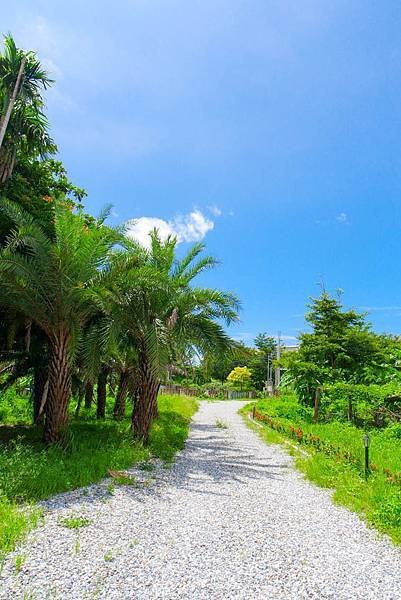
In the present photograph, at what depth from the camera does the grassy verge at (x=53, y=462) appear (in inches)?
216

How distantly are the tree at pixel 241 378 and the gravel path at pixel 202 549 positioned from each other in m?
47.0

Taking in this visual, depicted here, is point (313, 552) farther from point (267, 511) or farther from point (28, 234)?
point (28, 234)

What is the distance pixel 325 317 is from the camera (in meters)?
24.6

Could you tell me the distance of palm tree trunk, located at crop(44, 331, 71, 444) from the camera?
1034 cm

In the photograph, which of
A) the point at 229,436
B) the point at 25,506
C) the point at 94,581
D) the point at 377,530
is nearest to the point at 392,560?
the point at 377,530

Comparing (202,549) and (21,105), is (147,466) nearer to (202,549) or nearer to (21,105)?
(202,549)

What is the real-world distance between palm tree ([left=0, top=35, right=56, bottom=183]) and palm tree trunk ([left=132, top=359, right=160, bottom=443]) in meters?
7.59

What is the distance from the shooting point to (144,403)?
40.4 feet

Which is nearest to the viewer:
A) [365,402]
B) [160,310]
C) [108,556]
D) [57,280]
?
[108,556]

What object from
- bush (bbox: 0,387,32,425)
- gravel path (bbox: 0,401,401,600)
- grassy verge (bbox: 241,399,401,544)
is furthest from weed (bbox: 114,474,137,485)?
bush (bbox: 0,387,32,425)

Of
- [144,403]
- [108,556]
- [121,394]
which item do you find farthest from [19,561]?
[121,394]

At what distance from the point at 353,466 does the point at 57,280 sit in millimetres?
8063

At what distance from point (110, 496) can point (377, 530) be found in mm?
4217

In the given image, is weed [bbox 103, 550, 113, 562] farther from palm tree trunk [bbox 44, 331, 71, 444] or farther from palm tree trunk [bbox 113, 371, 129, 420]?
palm tree trunk [bbox 113, 371, 129, 420]
